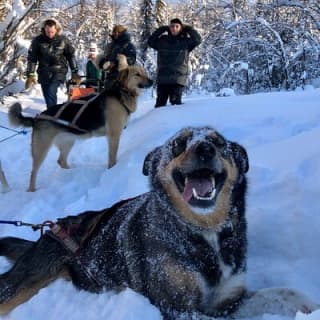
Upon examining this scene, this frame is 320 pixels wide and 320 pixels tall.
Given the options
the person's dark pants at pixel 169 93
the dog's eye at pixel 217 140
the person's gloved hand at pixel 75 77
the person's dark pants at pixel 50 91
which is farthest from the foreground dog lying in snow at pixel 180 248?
the person's gloved hand at pixel 75 77

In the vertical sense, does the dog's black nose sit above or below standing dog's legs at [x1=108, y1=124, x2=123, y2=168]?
above

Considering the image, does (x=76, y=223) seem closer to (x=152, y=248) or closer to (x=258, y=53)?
(x=152, y=248)

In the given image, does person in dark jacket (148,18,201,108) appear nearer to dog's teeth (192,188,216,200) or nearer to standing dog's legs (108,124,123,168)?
standing dog's legs (108,124,123,168)

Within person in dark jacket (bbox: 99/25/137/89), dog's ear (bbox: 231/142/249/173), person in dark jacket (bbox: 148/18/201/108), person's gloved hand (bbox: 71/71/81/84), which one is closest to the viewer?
dog's ear (bbox: 231/142/249/173)

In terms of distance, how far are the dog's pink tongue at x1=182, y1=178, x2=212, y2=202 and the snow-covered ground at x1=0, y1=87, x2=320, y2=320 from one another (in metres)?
0.66

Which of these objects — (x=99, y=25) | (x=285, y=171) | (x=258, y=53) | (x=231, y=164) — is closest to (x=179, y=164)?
(x=231, y=164)

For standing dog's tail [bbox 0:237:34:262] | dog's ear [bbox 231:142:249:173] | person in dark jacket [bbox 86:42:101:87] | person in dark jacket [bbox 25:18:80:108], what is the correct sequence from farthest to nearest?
person in dark jacket [bbox 86:42:101:87] → person in dark jacket [bbox 25:18:80:108] → standing dog's tail [bbox 0:237:34:262] → dog's ear [bbox 231:142:249:173]

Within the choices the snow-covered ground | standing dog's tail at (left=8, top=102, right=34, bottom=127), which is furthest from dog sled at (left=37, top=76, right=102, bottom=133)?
the snow-covered ground

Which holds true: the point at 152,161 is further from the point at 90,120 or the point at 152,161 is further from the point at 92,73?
the point at 92,73

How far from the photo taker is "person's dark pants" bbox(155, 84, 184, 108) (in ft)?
36.4

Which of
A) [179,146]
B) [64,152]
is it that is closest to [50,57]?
[64,152]

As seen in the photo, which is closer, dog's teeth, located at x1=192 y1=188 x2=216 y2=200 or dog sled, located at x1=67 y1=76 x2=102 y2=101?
dog's teeth, located at x1=192 y1=188 x2=216 y2=200

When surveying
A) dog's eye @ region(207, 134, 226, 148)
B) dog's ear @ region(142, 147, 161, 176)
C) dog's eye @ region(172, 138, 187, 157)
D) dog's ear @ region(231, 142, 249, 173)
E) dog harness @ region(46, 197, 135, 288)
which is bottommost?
dog harness @ region(46, 197, 135, 288)

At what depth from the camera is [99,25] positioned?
2023 inches
